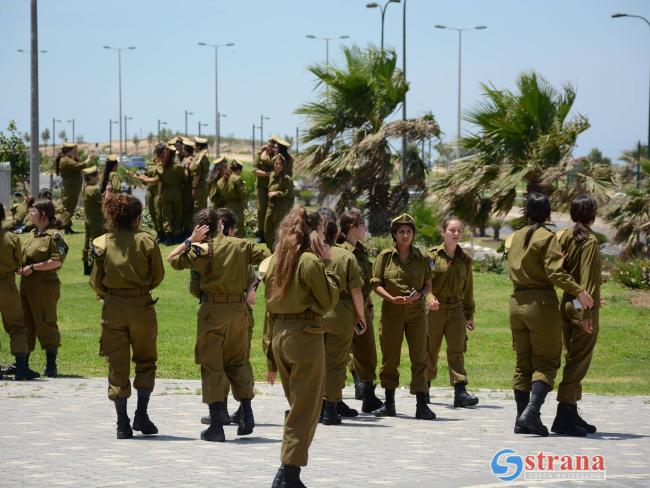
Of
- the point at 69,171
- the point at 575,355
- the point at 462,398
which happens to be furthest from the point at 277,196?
the point at 575,355

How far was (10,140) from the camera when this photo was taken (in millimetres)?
38906

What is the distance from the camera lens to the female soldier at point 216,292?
32.4 ft

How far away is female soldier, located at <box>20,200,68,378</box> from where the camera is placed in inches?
537

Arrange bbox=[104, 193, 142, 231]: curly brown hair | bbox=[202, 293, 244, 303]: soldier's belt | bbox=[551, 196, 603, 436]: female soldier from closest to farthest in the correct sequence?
bbox=[202, 293, 244, 303]: soldier's belt
bbox=[104, 193, 142, 231]: curly brown hair
bbox=[551, 196, 603, 436]: female soldier

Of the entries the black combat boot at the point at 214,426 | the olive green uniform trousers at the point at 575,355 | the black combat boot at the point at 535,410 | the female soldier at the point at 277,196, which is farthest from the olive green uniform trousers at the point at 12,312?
the female soldier at the point at 277,196

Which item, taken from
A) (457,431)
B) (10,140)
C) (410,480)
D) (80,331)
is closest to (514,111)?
(80,331)

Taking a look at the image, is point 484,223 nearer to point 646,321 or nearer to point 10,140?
point 646,321

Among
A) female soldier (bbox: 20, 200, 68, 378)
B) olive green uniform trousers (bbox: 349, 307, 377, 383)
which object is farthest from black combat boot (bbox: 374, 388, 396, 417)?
female soldier (bbox: 20, 200, 68, 378)

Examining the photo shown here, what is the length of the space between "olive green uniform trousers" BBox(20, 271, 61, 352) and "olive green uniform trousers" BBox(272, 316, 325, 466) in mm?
6547

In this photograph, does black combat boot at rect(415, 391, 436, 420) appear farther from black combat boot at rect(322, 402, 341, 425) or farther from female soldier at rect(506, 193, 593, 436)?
female soldier at rect(506, 193, 593, 436)

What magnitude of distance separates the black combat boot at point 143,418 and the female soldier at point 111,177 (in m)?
12.2

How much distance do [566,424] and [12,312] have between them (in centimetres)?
642

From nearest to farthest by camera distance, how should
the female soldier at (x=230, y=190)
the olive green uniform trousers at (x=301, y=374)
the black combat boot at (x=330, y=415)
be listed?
the olive green uniform trousers at (x=301, y=374)
the black combat boot at (x=330, y=415)
the female soldier at (x=230, y=190)

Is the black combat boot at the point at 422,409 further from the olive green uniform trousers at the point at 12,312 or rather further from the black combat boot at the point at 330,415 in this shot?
the olive green uniform trousers at the point at 12,312
